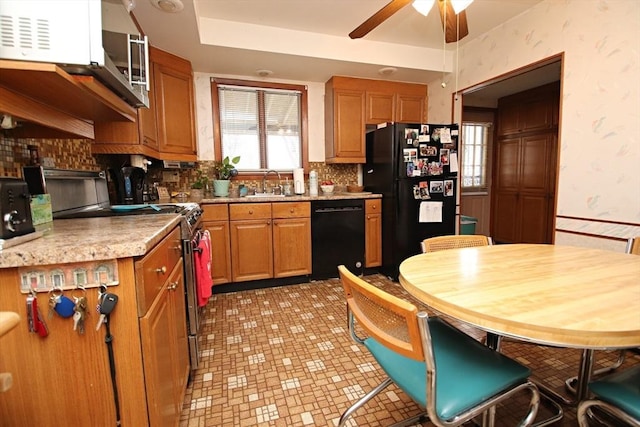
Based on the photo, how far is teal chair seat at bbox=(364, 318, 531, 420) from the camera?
938 millimetres

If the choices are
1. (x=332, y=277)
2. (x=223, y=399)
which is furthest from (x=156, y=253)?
(x=332, y=277)

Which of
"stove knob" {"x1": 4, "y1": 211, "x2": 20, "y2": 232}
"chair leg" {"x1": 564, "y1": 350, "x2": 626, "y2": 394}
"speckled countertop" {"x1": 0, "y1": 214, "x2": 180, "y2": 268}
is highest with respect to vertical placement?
"stove knob" {"x1": 4, "y1": 211, "x2": 20, "y2": 232}

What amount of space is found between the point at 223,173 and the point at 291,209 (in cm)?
87

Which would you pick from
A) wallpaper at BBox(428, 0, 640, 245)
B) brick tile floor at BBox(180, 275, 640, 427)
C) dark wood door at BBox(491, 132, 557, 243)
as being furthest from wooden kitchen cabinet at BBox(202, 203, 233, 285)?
dark wood door at BBox(491, 132, 557, 243)

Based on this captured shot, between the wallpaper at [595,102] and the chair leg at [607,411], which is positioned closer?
the chair leg at [607,411]

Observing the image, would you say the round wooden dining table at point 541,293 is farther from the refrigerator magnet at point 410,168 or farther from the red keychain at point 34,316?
the refrigerator magnet at point 410,168

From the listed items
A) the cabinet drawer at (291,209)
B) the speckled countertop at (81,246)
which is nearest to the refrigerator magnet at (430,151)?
the cabinet drawer at (291,209)

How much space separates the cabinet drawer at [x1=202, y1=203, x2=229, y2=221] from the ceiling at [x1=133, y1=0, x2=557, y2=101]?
4.63ft

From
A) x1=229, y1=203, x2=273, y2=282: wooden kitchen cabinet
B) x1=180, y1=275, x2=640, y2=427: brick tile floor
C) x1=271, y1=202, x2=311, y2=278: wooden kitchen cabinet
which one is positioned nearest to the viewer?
x1=180, y1=275, x2=640, y2=427: brick tile floor

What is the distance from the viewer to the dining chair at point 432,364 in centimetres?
85

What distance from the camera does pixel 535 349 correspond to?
6.63 feet

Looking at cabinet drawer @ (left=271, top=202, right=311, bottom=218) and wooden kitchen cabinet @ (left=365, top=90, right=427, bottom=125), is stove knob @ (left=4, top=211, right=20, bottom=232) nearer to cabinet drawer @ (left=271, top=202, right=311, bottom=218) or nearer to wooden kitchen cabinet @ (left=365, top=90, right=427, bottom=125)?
cabinet drawer @ (left=271, top=202, right=311, bottom=218)

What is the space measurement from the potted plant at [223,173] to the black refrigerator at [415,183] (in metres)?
1.63

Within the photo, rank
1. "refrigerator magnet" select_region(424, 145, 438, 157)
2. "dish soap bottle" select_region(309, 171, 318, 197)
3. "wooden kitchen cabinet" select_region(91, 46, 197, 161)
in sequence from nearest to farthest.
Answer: "wooden kitchen cabinet" select_region(91, 46, 197, 161), "refrigerator magnet" select_region(424, 145, 438, 157), "dish soap bottle" select_region(309, 171, 318, 197)
